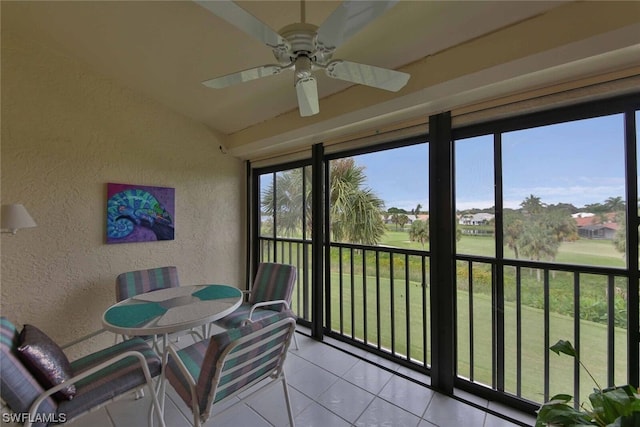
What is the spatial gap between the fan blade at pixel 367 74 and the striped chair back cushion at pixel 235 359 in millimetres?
1414

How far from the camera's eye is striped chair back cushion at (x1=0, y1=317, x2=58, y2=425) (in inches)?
45.6

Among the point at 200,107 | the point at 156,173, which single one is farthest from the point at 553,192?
the point at 156,173

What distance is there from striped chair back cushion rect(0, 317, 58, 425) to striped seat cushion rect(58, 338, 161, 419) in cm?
9

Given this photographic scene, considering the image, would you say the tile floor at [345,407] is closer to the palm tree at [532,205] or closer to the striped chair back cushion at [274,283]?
the striped chair back cushion at [274,283]

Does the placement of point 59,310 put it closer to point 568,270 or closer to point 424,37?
point 424,37

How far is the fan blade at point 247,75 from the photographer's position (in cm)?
A: 139

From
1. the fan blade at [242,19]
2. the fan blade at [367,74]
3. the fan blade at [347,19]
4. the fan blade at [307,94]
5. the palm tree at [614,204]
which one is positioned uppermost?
the fan blade at [242,19]

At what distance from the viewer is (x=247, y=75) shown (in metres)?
1.44

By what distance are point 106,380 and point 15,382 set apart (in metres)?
0.41

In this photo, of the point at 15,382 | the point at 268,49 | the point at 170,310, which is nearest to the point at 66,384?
the point at 15,382

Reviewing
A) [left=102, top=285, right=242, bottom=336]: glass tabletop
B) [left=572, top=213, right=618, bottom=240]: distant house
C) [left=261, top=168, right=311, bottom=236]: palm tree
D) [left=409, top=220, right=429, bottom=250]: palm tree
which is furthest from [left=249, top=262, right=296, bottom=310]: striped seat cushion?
[left=572, top=213, right=618, bottom=240]: distant house

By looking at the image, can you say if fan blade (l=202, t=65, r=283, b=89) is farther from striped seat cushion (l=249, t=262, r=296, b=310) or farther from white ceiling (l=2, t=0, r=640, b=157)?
striped seat cushion (l=249, t=262, r=296, b=310)

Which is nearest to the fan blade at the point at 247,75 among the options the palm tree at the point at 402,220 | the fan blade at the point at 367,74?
the fan blade at the point at 367,74

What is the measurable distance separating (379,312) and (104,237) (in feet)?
9.57
